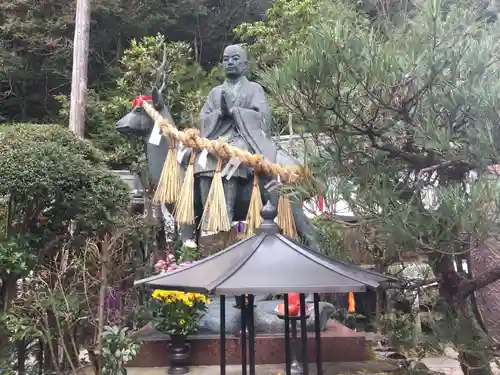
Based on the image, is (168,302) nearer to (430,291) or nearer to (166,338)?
(166,338)

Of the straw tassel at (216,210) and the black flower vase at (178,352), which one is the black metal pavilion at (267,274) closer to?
the black flower vase at (178,352)

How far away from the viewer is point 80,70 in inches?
404

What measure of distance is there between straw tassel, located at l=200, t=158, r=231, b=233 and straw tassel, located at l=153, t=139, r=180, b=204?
0.44m

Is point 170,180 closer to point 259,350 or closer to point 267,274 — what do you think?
point 259,350

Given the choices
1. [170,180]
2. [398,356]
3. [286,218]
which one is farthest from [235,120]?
[398,356]

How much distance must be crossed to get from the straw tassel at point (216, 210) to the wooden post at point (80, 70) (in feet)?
18.8

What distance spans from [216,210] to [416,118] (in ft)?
8.95

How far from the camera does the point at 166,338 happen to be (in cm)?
424

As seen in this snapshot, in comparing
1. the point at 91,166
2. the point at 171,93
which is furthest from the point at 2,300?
the point at 171,93

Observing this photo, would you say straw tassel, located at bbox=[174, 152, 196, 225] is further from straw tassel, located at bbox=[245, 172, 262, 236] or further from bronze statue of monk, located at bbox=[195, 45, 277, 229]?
straw tassel, located at bbox=[245, 172, 262, 236]

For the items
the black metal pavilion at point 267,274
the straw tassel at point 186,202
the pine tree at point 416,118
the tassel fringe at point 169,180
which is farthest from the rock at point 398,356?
the tassel fringe at point 169,180

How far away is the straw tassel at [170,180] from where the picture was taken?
5.42m

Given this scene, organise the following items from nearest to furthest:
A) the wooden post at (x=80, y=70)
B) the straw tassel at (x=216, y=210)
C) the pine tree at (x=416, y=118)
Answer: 1. the pine tree at (x=416, y=118)
2. the straw tassel at (x=216, y=210)
3. the wooden post at (x=80, y=70)

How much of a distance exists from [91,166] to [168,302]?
201 cm
